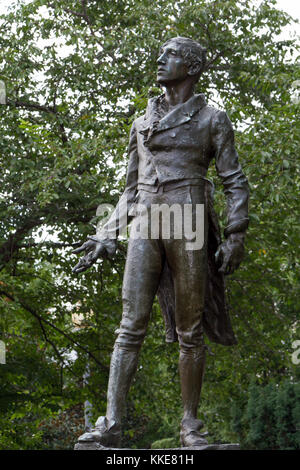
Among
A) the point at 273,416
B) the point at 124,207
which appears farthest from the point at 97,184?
the point at 273,416

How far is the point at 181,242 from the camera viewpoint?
527cm

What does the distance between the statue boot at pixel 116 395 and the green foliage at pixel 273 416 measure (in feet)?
42.7

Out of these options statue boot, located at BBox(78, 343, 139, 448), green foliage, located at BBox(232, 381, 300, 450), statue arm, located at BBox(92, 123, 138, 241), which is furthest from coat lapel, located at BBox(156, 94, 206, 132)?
green foliage, located at BBox(232, 381, 300, 450)

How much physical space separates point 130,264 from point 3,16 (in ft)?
30.8

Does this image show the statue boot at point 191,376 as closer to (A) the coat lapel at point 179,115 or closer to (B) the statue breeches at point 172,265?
(B) the statue breeches at point 172,265

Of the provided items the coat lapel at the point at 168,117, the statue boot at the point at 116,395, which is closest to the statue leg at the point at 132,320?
the statue boot at the point at 116,395

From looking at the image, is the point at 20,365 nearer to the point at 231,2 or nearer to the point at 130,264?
the point at 231,2

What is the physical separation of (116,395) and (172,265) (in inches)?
36.4

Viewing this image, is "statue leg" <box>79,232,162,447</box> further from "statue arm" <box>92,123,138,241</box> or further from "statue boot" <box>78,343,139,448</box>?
"statue arm" <box>92,123,138,241</box>

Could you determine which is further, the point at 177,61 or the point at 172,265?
the point at 177,61

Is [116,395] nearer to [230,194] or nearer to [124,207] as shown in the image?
[124,207]

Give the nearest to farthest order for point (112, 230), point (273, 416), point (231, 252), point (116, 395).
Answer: point (116, 395), point (231, 252), point (112, 230), point (273, 416)

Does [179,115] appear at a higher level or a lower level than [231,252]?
higher

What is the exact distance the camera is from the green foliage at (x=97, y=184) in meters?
11.7
